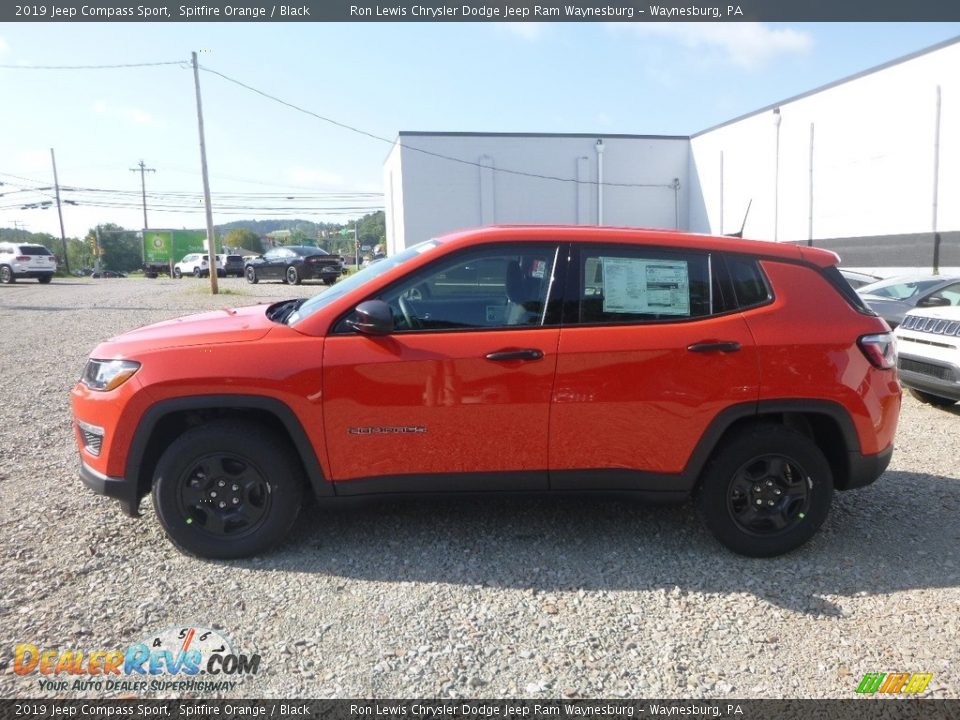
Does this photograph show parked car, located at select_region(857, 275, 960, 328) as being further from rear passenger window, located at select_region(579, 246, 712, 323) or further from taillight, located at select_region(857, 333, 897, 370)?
rear passenger window, located at select_region(579, 246, 712, 323)

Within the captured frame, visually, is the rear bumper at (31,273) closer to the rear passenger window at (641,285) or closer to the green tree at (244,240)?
the rear passenger window at (641,285)

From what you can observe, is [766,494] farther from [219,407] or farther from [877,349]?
[219,407]

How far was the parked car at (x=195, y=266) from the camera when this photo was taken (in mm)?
41219

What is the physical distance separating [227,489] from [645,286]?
244 centimetres

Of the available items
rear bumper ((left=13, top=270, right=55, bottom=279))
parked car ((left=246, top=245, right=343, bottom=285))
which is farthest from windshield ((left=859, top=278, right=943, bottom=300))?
rear bumper ((left=13, top=270, right=55, bottom=279))

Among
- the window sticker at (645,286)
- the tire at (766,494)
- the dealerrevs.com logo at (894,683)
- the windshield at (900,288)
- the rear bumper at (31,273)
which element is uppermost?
the rear bumper at (31,273)

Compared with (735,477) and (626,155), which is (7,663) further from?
(626,155)

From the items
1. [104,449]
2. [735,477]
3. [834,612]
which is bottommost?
[834,612]

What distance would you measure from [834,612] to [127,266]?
122 metres

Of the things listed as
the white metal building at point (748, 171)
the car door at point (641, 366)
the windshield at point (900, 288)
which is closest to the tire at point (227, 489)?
the car door at point (641, 366)

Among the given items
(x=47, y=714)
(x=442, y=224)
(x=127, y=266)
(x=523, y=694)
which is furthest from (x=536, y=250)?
(x=127, y=266)

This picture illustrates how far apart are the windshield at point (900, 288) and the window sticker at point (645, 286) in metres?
8.13

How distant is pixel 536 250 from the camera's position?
3.54 metres

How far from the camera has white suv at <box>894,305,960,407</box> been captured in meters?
6.42
